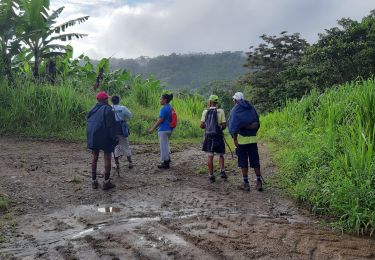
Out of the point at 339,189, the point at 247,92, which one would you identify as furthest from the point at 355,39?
the point at 339,189

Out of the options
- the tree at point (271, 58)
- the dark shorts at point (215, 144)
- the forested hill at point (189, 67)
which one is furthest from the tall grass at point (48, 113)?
the forested hill at point (189, 67)

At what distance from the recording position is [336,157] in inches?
275

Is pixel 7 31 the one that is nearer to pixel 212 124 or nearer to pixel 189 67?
pixel 212 124

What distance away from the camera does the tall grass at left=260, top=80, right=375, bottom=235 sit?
541 cm

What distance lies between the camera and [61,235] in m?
5.03

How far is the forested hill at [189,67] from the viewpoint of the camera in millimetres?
90625

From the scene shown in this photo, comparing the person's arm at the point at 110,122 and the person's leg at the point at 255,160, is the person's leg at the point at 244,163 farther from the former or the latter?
the person's arm at the point at 110,122

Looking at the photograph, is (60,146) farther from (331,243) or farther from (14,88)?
(331,243)

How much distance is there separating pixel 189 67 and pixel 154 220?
311ft

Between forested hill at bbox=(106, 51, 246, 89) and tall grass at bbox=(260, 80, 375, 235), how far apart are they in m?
76.6

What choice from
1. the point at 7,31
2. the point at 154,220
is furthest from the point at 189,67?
the point at 154,220

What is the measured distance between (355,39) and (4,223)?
Result: 18.6 meters

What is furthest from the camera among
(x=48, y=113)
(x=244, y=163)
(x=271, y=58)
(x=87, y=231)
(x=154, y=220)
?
(x=271, y=58)

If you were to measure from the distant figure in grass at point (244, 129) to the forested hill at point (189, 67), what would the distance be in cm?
7962
